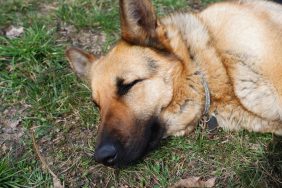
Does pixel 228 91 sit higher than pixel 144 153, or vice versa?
pixel 228 91

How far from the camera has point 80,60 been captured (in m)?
4.11

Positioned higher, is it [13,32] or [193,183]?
[193,183]

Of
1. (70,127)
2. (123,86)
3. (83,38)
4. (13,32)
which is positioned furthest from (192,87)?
(13,32)

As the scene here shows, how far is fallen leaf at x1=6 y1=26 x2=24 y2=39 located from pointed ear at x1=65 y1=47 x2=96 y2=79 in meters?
1.15

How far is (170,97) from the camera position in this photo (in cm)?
347

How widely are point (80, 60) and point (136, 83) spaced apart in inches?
34.9

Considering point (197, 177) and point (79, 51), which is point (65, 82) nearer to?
point (79, 51)

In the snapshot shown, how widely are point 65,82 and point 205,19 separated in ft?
5.28

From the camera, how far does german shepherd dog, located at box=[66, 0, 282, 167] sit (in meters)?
3.37

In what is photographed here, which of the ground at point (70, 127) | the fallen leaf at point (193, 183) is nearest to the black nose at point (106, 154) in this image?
the ground at point (70, 127)

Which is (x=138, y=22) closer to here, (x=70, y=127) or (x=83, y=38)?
(x=70, y=127)

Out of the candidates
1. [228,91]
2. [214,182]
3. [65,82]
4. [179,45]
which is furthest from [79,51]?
[214,182]

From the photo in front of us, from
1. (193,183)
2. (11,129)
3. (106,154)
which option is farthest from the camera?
(11,129)

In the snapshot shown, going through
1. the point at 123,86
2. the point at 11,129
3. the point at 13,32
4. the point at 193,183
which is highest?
the point at 123,86
